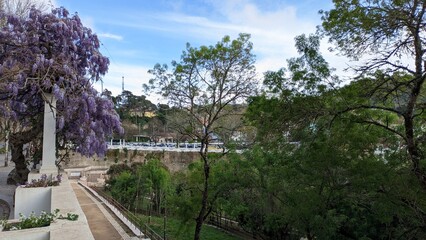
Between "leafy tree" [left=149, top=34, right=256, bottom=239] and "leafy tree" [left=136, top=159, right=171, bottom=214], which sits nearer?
"leafy tree" [left=149, top=34, right=256, bottom=239]

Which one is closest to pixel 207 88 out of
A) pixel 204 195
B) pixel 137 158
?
pixel 204 195

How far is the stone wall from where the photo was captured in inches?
1133

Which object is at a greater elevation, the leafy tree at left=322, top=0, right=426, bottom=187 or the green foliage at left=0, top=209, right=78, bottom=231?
the leafy tree at left=322, top=0, right=426, bottom=187

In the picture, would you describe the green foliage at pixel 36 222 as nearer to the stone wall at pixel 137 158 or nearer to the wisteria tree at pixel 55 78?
the wisteria tree at pixel 55 78

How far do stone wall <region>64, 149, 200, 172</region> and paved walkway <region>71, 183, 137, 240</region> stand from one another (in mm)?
18098

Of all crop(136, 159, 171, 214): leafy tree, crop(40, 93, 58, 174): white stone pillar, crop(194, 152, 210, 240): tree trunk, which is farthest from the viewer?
crop(136, 159, 171, 214): leafy tree

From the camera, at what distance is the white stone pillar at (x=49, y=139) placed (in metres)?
8.17

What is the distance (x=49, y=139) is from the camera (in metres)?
8.20

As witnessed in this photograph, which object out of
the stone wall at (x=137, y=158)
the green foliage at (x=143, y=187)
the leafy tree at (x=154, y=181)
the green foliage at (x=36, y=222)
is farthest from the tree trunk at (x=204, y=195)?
the stone wall at (x=137, y=158)

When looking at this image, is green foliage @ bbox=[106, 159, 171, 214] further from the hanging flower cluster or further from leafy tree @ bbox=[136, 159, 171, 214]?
the hanging flower cluster

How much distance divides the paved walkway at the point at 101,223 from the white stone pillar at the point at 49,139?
5.68 feet

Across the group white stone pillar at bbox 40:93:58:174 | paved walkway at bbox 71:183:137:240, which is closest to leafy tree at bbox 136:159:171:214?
paved walkway at bbox 71:183:137:240

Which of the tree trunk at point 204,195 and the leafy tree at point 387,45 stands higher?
the leafy tree at point 387,45

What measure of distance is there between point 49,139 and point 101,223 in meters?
2.52
